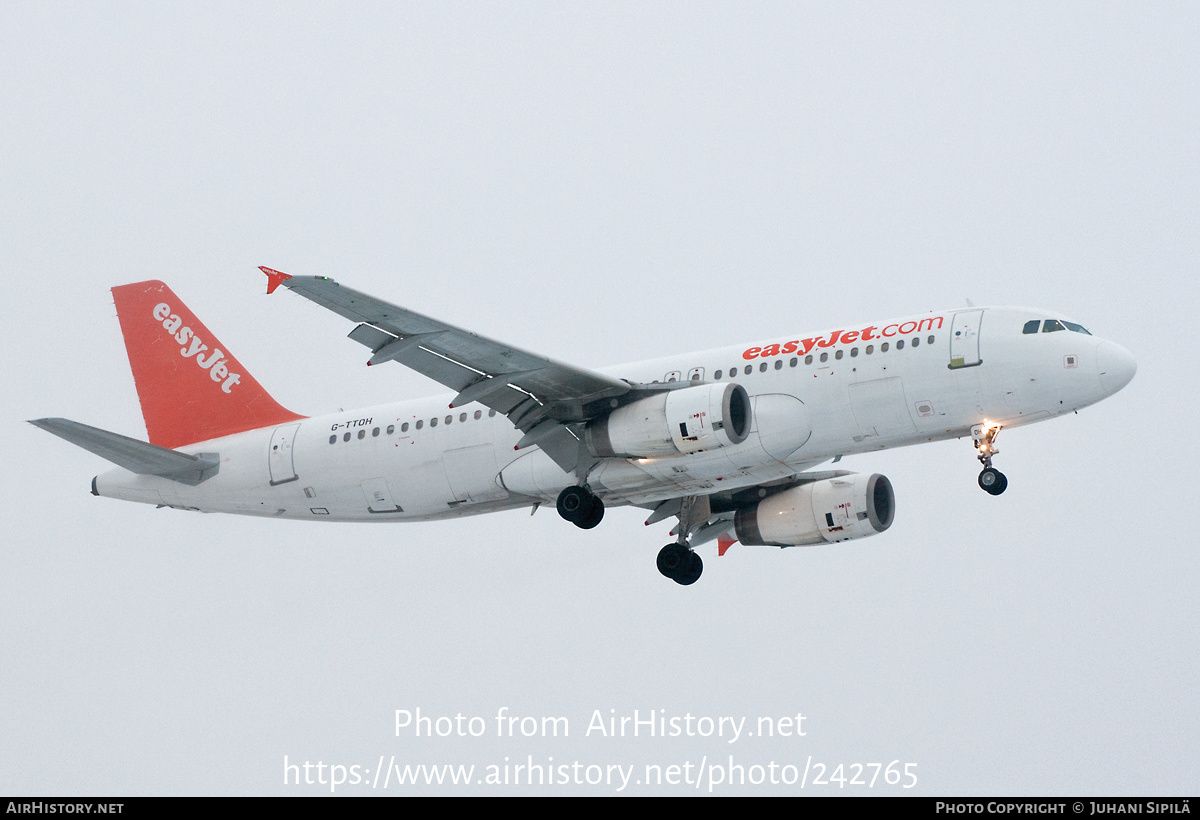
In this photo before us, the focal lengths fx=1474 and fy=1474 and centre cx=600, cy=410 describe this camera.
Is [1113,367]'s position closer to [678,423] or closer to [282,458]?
[678,423]

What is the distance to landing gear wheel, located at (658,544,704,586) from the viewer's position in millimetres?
38188

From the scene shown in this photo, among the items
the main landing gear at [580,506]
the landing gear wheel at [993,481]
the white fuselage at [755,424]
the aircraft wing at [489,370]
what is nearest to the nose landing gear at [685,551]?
the white fuselage at [755,424]

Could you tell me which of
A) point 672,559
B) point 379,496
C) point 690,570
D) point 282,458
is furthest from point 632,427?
point 282,458

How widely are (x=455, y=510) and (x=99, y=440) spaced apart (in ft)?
28.5

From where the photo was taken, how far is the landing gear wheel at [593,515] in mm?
33500

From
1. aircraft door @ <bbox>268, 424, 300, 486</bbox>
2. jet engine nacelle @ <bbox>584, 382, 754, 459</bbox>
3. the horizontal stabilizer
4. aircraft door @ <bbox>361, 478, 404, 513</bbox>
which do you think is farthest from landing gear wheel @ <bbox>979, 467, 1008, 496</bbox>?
the horizontal stabilizer

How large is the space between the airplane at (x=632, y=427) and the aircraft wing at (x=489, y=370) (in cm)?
5

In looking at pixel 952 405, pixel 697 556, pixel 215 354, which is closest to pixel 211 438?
pixel 215 354

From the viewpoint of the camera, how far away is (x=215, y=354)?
40.4m

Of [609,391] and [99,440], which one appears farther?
[99,440]

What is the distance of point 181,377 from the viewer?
40.1 metres

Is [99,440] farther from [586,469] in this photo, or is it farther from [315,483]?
[586,469]

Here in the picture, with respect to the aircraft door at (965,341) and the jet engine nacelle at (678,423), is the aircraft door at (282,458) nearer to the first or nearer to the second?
the jet engine nacelle at (678,423)

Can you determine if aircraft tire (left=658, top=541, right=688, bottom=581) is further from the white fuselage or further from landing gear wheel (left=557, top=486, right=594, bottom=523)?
landing gear wheel (left=557, top=486, right=594, bottom=523)
